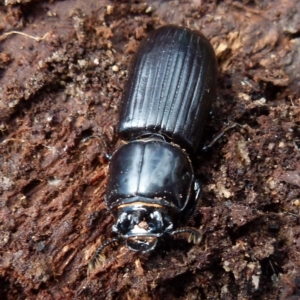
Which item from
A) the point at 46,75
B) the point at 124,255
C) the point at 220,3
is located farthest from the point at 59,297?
the point at 220,3

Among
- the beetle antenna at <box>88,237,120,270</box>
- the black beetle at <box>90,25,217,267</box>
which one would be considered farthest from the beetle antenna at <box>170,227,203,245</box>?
the beetle antenna at <box>88,237,120,270</box>

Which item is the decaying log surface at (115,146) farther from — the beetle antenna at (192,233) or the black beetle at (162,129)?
the black beetle at (162,129)

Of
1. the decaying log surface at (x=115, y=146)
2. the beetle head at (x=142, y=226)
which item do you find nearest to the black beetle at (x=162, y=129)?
the beetle head at (x=142, y=226)

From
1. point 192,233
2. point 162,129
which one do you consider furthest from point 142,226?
point 162,129

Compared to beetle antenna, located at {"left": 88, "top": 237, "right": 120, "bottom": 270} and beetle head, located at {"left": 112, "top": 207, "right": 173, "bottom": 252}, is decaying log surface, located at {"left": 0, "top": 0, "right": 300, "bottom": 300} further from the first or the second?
beetle head, located at {"left": 112, "top": 207, "right": 173, "bottom": 252}

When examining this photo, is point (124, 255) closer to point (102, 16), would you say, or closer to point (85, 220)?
point (85, 220)
